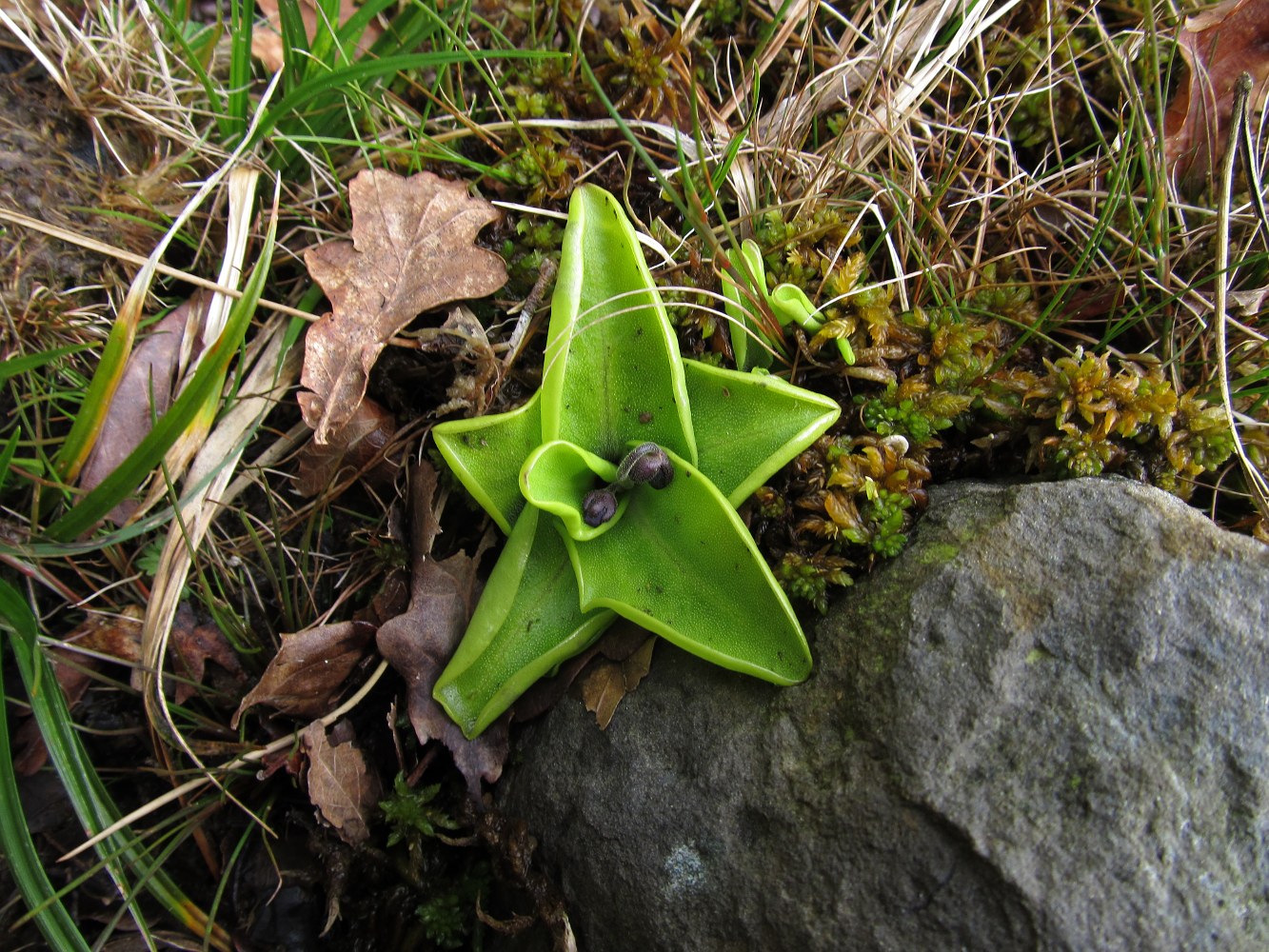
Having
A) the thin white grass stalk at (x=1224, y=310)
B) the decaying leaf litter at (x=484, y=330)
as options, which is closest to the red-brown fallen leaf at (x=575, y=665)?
the decaying leaf litter at (x=484, y=330)

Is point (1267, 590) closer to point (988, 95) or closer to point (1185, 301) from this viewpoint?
point (1185, 301)

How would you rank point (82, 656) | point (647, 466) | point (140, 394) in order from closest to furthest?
point (647, 466), point (82, 656), point (140, 394)

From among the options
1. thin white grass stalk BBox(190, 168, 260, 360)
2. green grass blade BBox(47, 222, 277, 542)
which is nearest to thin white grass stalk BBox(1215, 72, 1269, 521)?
green grass blade BBox(47, 222, 277, 542)

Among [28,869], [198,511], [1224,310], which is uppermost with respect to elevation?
[1224,310]

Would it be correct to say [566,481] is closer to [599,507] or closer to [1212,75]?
[599,507]

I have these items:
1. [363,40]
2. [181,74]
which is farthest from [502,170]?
[181,74]

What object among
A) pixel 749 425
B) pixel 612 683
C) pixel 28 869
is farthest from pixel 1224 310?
pixel 28 869
